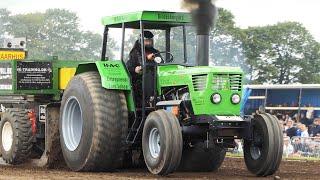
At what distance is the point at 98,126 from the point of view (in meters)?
10.9

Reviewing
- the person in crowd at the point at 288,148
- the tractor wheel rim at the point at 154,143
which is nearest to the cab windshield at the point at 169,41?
the tractor wheel rim at the point at 154,143

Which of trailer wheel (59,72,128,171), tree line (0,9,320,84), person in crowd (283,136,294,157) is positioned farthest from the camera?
tree line (0,9,320,84)

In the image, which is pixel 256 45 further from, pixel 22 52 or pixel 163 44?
pixel 163 44

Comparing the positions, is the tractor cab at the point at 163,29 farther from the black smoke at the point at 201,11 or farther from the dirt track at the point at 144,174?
the dirt track at the point at 144,174

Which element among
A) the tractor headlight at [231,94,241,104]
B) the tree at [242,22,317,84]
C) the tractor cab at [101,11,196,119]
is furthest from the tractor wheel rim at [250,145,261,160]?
the tree at [242,22,317,84]

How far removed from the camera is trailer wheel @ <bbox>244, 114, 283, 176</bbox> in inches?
412

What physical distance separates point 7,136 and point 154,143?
3.88m

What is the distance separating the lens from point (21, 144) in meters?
12.8

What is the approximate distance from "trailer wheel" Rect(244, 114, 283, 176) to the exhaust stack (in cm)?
119

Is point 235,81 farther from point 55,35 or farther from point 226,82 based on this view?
point 55,35

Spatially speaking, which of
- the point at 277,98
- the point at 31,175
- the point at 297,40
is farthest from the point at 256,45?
the point at 31,175

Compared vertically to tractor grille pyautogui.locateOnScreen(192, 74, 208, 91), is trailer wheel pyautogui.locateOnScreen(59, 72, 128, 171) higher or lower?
lower

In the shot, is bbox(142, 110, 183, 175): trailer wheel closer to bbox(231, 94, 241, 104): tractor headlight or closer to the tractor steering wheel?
A: bbox(231, 94, 241, 104): tractor headlight

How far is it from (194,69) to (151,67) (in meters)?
0.80
